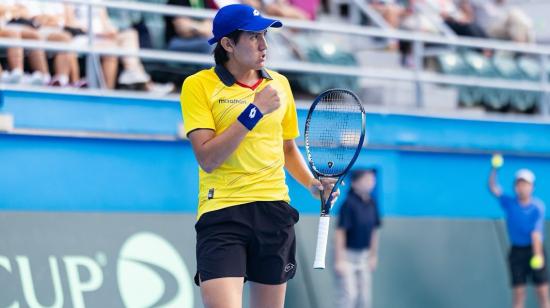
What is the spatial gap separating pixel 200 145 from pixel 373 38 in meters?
8.58

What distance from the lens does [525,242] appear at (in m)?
12.6

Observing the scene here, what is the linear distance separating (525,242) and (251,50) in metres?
7.42

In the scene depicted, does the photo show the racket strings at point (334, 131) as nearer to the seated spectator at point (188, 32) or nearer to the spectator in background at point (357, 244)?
the spectator in background at point (357, 244)

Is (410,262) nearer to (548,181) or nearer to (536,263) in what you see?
(536,263)

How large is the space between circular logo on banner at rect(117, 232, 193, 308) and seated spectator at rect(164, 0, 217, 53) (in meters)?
2.16

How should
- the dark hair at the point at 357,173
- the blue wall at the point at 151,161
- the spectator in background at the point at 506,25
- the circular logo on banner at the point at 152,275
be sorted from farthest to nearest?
the spectator in background at the point at 506,25
the dark hair at the point at 357,173
the blue wall at the point at 151,161
the circular logo on banner at the point at 152,275

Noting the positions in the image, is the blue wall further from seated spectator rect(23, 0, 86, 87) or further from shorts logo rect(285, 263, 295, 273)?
shorts logo rect(285, 263, 295, 273)

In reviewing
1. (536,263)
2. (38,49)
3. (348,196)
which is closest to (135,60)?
(38,49)

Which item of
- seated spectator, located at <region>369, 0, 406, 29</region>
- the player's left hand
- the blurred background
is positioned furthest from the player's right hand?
seated spectator, located at <region>369, 0, 406, 29</region>

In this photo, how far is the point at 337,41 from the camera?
13688mm

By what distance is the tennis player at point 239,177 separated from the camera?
5.73m

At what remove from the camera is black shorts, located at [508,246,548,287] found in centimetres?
1249

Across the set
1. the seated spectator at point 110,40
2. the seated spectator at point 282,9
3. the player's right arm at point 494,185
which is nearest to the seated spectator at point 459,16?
the player's right arm at point 494,185

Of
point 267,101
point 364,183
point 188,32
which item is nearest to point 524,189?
point 364,183
